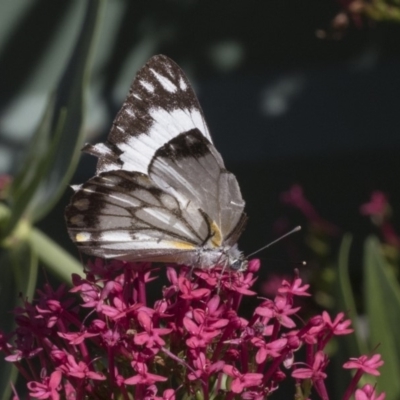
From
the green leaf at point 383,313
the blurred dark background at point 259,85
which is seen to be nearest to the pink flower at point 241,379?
the green leaf at point 383,313

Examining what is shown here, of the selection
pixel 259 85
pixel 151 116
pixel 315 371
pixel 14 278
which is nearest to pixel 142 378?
pixel 315 371

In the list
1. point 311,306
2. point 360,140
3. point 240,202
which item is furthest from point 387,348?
point 360,140

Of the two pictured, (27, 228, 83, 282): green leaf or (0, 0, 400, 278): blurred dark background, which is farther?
(0, 0, 400, 278): blurred dark background

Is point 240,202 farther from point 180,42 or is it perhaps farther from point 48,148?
point 180,42

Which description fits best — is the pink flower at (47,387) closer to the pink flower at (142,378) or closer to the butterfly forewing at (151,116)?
the pink flower at (142,378)

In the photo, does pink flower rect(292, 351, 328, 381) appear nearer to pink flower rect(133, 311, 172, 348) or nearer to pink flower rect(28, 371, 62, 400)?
pink flower rect(133, 311, 172, 348)

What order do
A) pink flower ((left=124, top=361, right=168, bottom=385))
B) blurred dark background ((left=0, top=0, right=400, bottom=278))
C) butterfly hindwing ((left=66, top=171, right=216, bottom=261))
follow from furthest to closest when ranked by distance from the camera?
blurred dark background ((left=0, top=0, right=400, bottom=278))
butterfly hindwing ((left=66, top=171, right=216, bottom=261))
pink flower ((left=124, top=361, right=168, bottom=385))

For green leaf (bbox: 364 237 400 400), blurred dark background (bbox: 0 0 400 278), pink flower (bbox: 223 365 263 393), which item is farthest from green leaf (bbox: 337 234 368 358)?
blurred dark background (bbox: 0 0 400 278)

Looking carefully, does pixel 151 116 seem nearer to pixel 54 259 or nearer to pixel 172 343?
pixel 172 343
